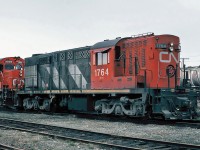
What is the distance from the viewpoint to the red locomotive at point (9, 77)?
76.1 feet

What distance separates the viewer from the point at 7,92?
2305cm

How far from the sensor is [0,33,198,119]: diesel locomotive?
42.9 feet

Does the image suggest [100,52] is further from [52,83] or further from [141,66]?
[52,83]

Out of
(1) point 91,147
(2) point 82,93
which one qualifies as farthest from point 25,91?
(1) point 91,147

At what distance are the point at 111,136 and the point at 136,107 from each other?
13.4 ft

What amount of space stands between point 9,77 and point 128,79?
42.2 ft

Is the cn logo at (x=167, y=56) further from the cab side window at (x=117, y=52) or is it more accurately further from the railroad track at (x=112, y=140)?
the railroad track at (x=112, y=140)

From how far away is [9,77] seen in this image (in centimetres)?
2414

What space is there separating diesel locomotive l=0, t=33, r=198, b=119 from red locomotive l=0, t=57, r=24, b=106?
234 inches

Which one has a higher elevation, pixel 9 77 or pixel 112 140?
pixel 9 77

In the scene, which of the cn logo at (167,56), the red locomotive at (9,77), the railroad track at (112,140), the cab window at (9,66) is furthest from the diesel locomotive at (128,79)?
the cab window at (9,66)

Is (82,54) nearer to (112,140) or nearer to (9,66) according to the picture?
(112,140)

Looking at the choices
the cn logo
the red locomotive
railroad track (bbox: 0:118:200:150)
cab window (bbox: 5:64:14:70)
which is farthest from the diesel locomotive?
cab window (bbox: 5:64:14:70)

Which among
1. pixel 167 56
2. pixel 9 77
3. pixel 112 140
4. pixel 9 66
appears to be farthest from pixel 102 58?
pixel 9 66
